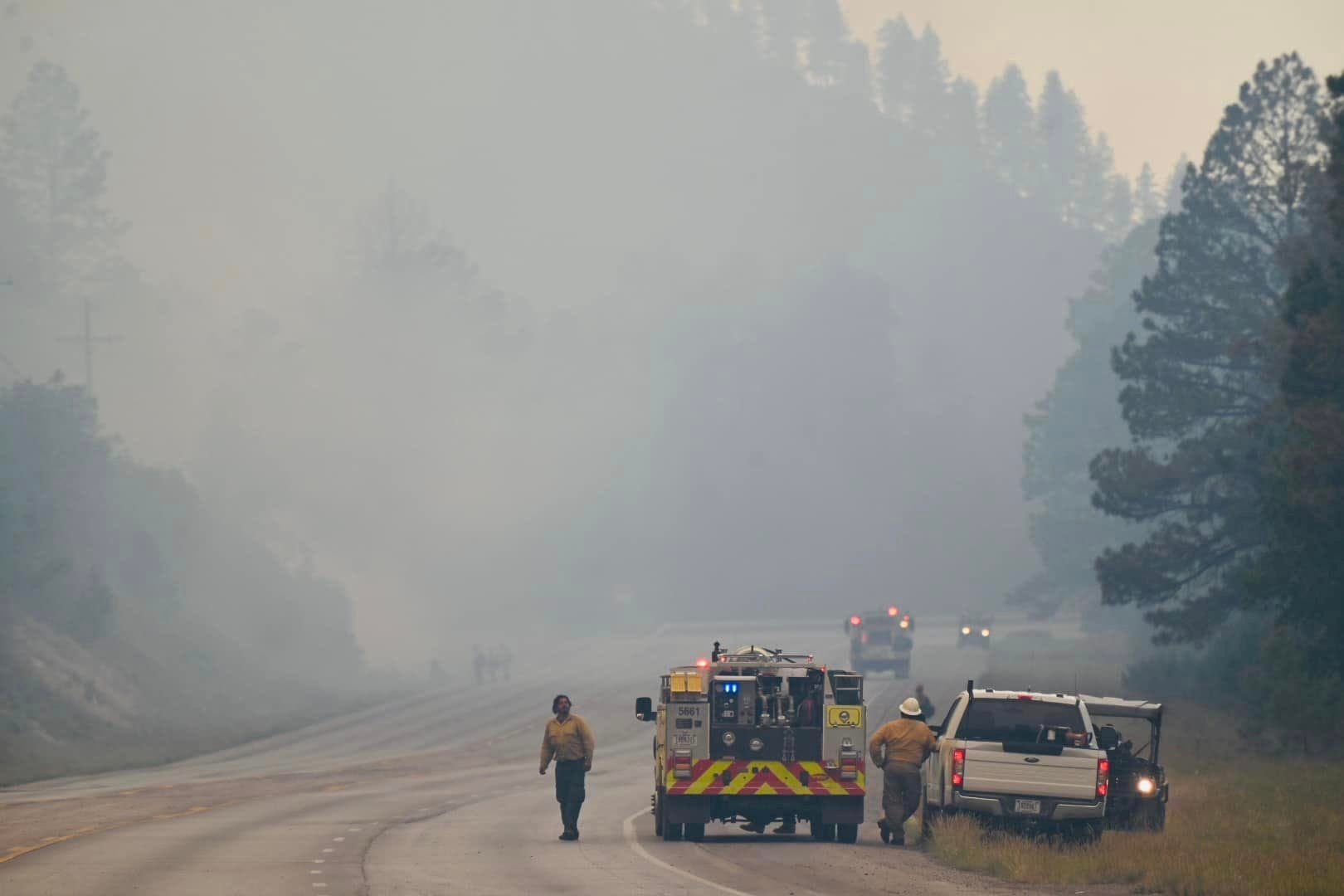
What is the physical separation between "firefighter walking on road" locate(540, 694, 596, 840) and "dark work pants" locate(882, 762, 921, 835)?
13.4ft

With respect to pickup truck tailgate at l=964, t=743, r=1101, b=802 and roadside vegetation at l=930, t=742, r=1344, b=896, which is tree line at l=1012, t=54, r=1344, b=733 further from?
pickup truck tailgate at l=964, t=743, r=1101, b=802

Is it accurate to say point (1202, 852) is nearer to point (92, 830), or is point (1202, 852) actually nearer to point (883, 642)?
point (92, 830)

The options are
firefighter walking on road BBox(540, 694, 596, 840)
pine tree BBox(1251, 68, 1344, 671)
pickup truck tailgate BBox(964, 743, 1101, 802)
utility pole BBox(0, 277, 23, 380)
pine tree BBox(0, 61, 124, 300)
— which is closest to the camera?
pickup truck tailgate BBox(964, 743, 1101, 802)

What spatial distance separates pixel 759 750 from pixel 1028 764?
3774 mm

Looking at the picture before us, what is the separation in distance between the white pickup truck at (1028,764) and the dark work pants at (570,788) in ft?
16.8

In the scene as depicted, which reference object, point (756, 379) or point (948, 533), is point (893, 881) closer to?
point (948, 533)

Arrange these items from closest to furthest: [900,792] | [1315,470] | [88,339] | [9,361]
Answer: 1. [900,792]
2. [1315,470]
3. [88,339]
4. [9,361]

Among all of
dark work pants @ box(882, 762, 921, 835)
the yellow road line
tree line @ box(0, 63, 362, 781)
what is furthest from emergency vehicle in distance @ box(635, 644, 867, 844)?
tree line @ box(0, 63, 362, 781)

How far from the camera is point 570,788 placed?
26219 millimetres

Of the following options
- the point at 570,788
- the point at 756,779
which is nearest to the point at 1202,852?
the point at 756,779

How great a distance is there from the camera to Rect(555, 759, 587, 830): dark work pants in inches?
1026

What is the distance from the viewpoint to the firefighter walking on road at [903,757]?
24.7 metres

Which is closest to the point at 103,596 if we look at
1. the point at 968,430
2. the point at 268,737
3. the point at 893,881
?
the point at 268,737

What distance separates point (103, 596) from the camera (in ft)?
237
